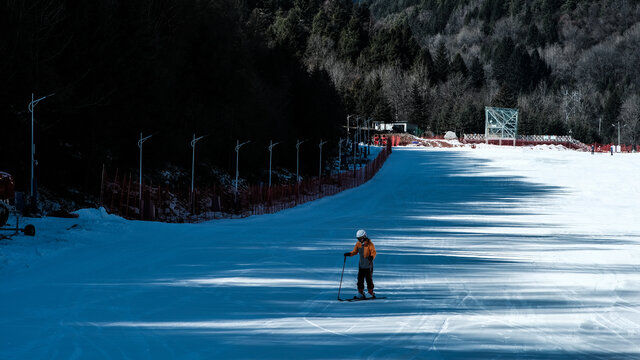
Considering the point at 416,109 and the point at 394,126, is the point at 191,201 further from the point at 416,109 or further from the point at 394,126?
the point at 416,109

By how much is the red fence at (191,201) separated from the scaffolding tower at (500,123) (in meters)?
96.3

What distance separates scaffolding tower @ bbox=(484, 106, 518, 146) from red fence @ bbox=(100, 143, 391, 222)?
96.3 m

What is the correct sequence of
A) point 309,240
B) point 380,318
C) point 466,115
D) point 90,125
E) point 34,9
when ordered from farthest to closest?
point 466,115 → point 90,125 → point 34,9 → point 309,240 → point 380,318

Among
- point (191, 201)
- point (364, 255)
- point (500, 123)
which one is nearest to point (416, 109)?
point (500, 123)

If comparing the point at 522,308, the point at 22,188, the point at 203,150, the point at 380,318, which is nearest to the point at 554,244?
the point at 522,308

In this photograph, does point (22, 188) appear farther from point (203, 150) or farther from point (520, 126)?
point (520, 126)

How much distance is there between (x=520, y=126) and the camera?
172 meters

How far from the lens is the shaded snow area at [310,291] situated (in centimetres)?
1112

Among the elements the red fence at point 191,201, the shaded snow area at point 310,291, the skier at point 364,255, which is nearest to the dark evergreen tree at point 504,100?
the red fence at point 191,201

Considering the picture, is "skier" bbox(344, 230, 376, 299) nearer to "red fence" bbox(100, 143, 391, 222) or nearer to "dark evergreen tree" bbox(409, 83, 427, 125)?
"red fence" bbox(100, 143, 391, 222)

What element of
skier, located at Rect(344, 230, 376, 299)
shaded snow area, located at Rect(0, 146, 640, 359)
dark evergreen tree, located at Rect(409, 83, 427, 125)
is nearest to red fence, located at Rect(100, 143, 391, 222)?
shaded snow area, located at Rect(0, 146, 640, 359)

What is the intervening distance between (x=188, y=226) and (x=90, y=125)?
42.3 ft

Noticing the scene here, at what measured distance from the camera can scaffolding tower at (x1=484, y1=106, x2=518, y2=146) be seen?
141 meters

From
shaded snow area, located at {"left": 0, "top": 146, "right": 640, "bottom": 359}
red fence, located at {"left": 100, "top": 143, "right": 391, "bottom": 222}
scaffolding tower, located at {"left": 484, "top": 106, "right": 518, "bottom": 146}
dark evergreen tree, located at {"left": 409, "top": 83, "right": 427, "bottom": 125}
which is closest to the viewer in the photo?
shaded snow area, located at {"left": 0, "top": 146, "right": 640, "bottom": 359}
